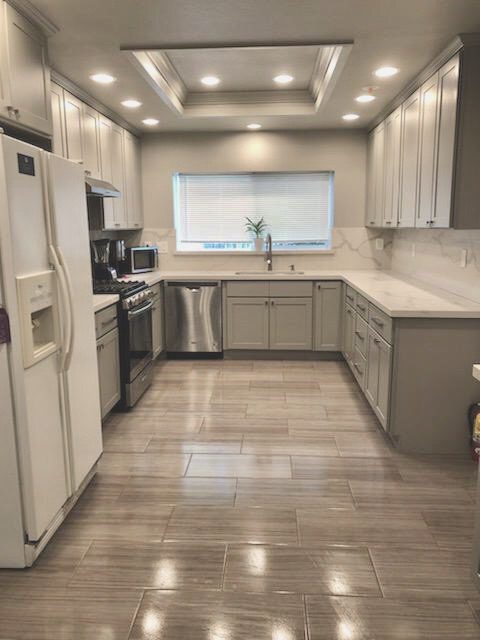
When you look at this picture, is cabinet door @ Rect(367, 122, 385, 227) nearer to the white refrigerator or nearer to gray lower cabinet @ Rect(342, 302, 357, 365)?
gray lower cabinet @ Rect(342, 302, 357, 365)

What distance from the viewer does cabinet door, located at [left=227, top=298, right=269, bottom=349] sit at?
5.28 m

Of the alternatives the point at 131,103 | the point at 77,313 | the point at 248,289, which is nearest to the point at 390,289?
the point at 248,289

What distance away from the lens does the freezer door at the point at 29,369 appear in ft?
6.05

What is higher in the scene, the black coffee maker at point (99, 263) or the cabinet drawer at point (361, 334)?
the black coffee maker at point (99, 263)

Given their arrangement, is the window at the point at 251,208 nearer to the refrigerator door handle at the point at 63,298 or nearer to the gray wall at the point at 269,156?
the gray wall at the point at 269,156

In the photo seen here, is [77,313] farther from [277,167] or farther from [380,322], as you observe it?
[277,167]

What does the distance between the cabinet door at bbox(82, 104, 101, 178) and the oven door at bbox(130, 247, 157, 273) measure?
1.15 meters

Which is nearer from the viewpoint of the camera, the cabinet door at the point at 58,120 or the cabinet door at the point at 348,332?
the cabinet door at the point at 58,120

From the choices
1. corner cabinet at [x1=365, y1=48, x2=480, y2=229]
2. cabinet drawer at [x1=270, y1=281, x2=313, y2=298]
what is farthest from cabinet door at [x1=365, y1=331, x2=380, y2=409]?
cabinet drawer at [x1=270, y1=281, x2=313, y2=298]

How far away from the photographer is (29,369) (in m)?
1.99

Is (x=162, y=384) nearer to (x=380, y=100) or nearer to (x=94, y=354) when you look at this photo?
(x=94, y=354)

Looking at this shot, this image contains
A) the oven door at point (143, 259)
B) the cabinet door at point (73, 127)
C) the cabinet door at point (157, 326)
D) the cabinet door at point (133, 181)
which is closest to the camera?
the cabinet door at point (73, 127)

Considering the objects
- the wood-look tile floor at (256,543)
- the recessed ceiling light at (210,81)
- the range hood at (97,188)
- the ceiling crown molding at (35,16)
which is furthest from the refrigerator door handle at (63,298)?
the recessed ceiling light at (210,81)

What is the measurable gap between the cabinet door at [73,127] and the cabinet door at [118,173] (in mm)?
830
